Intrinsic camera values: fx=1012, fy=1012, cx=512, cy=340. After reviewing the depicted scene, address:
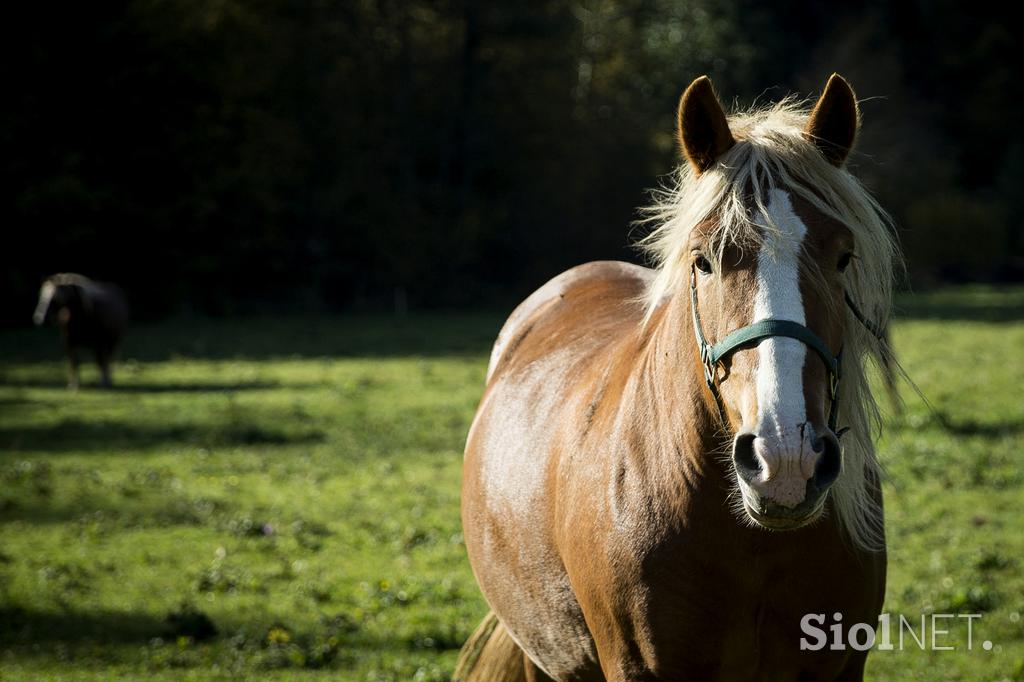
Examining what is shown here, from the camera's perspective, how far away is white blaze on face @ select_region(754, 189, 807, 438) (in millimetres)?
2094

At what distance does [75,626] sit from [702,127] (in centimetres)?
483

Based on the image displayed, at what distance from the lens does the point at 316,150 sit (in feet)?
95.5

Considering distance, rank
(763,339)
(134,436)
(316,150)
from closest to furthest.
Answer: (763,339) < (134,436) < (316,150)

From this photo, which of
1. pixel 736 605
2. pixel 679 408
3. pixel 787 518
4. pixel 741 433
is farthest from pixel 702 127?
pixel 736 605

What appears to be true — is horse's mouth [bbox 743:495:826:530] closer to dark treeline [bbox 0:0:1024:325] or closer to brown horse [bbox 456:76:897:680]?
brown horse [bbox 456:76:897:680]

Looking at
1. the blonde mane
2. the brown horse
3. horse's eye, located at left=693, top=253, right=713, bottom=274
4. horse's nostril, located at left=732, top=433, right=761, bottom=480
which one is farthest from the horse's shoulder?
horse's nostril, located at left=732, top=433, right=761, bottom=480

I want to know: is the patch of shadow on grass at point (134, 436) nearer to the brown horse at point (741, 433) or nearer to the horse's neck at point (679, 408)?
the brown horse at point (741, 433)

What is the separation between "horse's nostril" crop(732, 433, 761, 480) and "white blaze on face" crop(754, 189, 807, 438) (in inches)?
1.4

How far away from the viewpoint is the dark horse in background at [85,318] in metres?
14.7

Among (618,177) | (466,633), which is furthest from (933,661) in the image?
(618,177)

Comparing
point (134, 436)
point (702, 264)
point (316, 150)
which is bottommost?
point (134, 436)

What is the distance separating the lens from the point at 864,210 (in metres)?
2.52

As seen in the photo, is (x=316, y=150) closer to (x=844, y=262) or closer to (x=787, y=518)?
(x=844, y=262)

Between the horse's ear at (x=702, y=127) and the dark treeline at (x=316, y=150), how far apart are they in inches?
964
